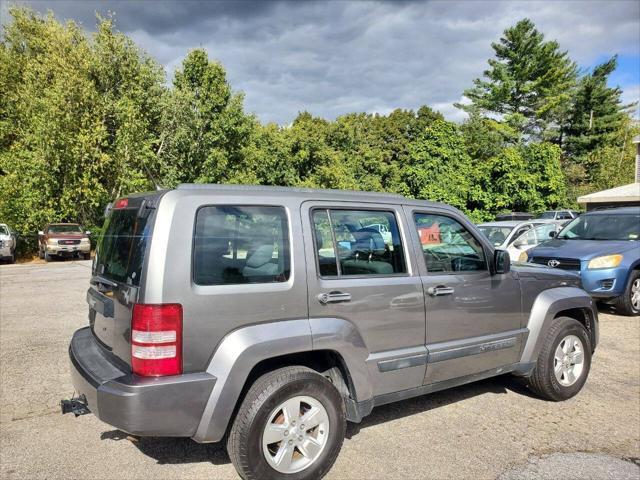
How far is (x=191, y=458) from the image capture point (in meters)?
3.47

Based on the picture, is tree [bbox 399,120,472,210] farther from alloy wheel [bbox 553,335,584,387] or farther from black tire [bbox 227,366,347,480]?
black tire [bbox 227,366,347,480]

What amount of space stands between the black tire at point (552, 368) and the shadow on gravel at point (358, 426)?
0.28 meters

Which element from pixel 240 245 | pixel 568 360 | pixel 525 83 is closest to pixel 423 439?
pixel 568 360

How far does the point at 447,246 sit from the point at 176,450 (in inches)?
103

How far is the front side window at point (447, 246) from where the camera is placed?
12.8 ft

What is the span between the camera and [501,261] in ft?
13.4

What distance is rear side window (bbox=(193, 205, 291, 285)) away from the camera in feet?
9.63

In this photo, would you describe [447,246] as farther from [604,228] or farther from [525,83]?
[525,83]

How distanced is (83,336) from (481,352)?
3109 millimetres

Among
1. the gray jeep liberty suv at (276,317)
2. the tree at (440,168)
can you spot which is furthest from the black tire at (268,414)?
the tree at (440,168)

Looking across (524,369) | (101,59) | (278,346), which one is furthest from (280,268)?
(101,59)

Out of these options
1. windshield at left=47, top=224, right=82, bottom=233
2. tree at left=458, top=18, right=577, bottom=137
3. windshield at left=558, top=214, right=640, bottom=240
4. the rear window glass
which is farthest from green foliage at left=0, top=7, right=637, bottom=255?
the rear window glass

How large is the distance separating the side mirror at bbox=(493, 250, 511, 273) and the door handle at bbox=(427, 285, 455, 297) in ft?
1.82

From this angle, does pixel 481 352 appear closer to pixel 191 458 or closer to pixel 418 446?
pixel 418 446
